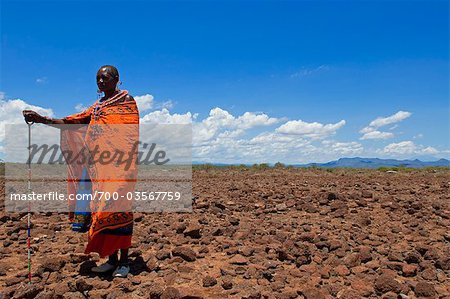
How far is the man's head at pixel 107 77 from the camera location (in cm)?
416

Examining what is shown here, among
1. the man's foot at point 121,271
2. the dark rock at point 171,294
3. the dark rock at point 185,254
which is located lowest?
the dark rock at point 171,294

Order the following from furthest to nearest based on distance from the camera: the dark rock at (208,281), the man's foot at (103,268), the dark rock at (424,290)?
the man's foot at (103,268), the dark rock at (208,281), the dark rock at (424,290)

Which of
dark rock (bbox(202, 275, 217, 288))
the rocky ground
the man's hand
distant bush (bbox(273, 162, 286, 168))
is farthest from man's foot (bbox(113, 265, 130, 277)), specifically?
distant bush (bbox(273, 162, 286, 168))

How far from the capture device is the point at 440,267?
172 inches

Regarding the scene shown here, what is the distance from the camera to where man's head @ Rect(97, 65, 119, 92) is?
4.16 meters


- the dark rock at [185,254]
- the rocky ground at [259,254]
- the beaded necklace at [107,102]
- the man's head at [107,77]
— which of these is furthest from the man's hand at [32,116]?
the dark rock at [185,254]

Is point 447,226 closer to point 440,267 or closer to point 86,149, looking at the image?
point 440,267

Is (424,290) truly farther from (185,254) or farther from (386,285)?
(185,254)

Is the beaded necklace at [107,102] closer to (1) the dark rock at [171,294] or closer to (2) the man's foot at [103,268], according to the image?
(2) the man's foot at [103,268]

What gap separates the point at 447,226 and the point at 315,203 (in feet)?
7.70

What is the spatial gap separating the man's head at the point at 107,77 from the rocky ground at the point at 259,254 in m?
1.95

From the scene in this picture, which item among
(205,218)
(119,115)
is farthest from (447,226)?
(119,115)

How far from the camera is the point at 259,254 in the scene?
4711mm

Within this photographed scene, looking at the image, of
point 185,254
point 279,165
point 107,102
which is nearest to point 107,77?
point 107,102
